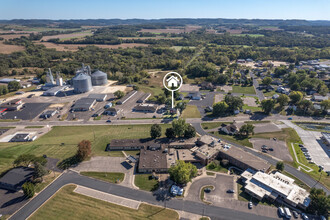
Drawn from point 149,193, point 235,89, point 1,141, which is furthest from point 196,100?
point 1,141

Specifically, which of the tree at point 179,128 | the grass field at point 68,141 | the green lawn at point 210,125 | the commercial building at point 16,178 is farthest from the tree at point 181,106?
the commercial building at point 16,178

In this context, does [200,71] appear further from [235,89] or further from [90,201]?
[90,201]

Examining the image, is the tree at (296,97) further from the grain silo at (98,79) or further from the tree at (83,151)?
the grain silo at (98,79)

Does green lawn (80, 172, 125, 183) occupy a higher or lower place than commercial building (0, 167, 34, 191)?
lower

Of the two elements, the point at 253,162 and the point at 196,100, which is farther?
the point at 196,100

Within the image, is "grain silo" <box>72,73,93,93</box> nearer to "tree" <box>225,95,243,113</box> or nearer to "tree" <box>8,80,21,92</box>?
"tree" <box>8,80,21,92</box>

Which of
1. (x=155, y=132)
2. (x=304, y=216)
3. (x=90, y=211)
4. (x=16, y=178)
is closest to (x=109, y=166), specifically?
(x=90, y=211)

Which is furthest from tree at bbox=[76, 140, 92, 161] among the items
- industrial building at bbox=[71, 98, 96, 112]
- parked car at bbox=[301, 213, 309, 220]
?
parked car at bbox=[301, 213, 309, 220]
